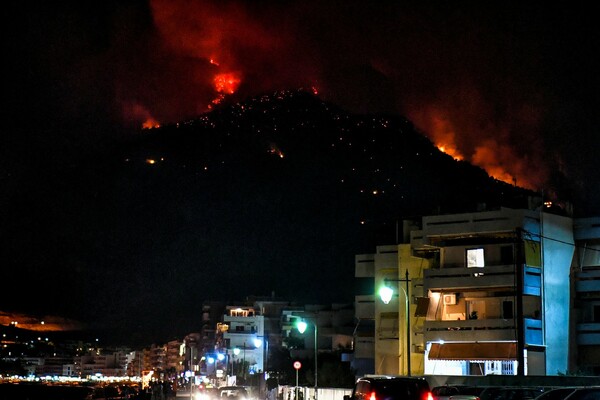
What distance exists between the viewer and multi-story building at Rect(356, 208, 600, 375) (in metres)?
54.1

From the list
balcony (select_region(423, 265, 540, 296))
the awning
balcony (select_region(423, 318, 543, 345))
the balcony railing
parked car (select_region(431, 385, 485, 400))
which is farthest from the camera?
the balcony railing

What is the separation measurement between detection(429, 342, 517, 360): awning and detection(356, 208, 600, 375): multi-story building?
6 centimetres

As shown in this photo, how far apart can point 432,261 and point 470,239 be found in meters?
5.23

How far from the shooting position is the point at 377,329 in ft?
→ 219

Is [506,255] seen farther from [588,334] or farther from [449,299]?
[588,334]

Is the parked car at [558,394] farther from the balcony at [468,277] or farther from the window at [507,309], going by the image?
the window at [507,309]

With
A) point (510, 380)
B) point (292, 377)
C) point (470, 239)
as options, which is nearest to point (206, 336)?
point (292, 377)

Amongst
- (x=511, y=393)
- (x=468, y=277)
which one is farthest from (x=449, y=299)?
(x=511, y=393)

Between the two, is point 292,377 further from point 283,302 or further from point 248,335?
point 283,302

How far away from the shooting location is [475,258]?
57594 millimetres

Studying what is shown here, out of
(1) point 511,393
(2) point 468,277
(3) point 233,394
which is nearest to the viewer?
(1) point 511,393

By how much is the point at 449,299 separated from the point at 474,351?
4.90 meters


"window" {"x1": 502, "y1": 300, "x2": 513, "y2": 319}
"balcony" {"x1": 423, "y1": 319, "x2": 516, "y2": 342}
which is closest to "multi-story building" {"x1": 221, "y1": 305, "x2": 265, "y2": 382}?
"balcony" {"x1": 423, "y1": 319, "x2": 516, "y2": 342}

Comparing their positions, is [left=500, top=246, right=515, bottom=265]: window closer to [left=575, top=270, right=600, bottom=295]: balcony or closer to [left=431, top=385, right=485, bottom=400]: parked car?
[left=575, top=270, right=600, bottom=295]: balcony
